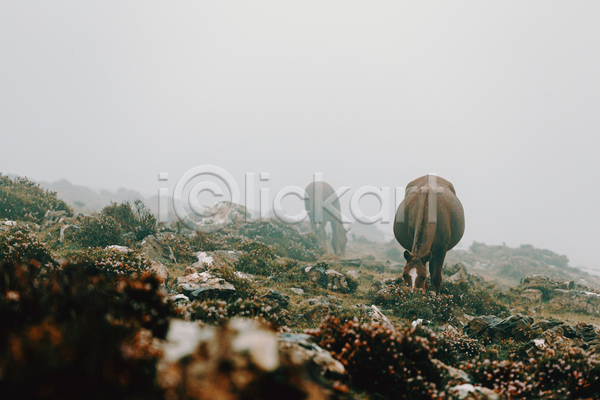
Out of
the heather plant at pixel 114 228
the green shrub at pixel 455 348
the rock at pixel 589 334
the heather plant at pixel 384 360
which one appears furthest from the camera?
the heather plant at pixel 114 228

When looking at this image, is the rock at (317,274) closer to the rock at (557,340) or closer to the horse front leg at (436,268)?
the horse front leg at (436,268)

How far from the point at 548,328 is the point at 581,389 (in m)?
4.46

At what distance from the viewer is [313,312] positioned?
9164 millimetres

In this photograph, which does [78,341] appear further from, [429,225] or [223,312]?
[429,225]

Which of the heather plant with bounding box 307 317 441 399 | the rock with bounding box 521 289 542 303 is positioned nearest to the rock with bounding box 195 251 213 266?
the heather plant with bounding box 307 317 441 399

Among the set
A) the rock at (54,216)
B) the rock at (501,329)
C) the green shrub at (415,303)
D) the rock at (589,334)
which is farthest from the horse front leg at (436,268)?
the rock at (54,216)

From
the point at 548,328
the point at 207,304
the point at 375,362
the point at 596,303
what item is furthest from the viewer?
the point at 596,303

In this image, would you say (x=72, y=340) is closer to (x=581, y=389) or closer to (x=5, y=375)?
(x=5, y=375)

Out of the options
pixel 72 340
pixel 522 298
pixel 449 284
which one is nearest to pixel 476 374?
pixel 72 340

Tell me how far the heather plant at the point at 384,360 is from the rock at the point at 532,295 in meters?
15.1

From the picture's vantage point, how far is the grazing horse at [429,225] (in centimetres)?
1135

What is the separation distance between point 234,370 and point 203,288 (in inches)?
274

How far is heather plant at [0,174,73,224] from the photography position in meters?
17.5

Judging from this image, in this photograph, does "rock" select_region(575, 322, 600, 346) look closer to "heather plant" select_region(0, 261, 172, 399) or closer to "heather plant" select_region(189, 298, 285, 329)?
"heather plant" select_region(189, 298, 285, 329)
